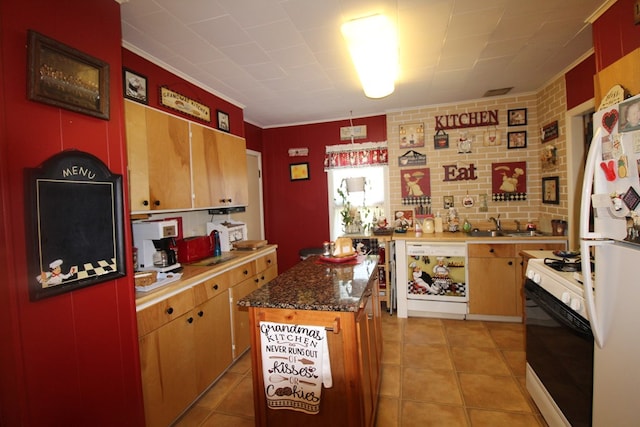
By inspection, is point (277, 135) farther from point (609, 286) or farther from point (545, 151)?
point (609, 286)

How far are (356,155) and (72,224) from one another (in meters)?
3.50

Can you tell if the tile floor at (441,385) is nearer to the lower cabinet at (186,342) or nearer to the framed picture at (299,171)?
the lower cabinet at (186,342)

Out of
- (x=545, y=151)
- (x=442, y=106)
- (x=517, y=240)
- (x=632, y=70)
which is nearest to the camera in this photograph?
(x=632, y=70)

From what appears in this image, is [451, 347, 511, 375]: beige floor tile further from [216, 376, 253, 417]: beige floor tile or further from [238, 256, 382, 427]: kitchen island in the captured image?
[216, 376, 253, 417]: beige floor tile

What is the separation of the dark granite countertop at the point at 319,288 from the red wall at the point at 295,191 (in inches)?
93.0

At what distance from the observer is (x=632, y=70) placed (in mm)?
1622

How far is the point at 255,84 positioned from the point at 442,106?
2419mm

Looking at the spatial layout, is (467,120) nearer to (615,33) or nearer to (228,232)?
(615,33)

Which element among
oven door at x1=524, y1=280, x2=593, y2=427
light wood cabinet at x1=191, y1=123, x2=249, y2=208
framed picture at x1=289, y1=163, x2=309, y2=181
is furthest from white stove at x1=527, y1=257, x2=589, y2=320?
framed picture at x1=289, y1=163, x2=309, y2=181

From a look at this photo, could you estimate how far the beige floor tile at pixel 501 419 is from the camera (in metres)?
1.93

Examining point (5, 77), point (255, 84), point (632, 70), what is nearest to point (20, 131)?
point (5, 77)

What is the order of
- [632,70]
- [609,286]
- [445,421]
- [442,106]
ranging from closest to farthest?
[609,286] → [632,70] → [445,421] → [442,106]

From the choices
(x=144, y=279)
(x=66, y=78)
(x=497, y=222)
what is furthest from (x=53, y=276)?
(x=497, y=222)

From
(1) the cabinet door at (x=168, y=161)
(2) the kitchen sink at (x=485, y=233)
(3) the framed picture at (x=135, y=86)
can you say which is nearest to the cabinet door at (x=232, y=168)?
(1) the cabinet door at (x=168, y=161)
